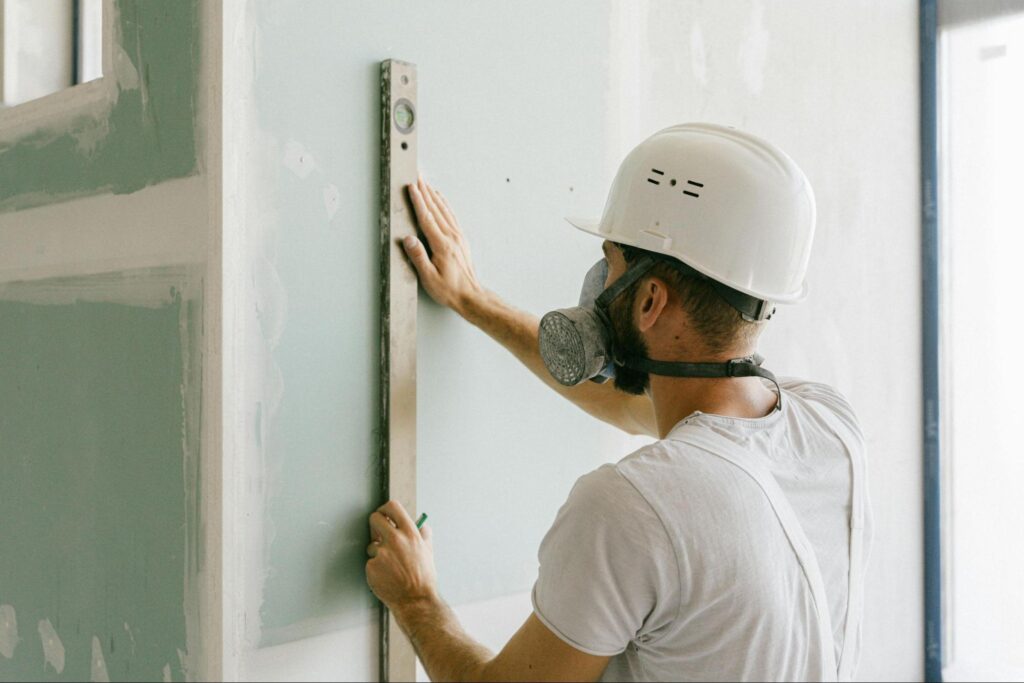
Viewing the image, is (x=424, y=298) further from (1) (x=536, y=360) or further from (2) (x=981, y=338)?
(2) (x=981, y=338)

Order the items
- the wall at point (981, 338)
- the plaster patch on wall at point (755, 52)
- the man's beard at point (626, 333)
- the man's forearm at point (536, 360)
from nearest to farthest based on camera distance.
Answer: the man's beard at point (626, 333)
the man's forearm at point (536, 360)
the plaster patch on wall at point (755, 52)
the wall at point (981, 338)

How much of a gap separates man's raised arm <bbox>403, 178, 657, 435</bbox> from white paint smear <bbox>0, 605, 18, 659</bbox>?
1.27m

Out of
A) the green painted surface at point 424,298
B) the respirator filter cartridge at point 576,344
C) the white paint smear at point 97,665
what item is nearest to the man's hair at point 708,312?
the respirator filter cartridge at point 576,344

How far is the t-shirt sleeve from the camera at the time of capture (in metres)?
1.31

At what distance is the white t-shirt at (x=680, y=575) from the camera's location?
51.5 inches

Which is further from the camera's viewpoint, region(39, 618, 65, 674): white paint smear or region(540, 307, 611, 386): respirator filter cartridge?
region(39, 618, 65, 674): white paint smear

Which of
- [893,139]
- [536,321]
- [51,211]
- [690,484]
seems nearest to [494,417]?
[536,321]

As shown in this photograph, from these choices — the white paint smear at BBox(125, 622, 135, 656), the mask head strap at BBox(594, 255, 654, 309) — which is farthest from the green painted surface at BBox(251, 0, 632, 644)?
the mask head strap at BBox(594, 255, 654, 309)

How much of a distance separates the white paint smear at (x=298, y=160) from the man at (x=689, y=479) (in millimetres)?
237

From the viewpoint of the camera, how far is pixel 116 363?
6.12 feet

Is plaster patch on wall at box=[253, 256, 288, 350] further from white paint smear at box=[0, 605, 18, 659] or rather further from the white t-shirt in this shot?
white paint smear at box=[0, 605, 18, 659]

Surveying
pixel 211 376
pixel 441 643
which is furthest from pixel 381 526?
pixel 211 376

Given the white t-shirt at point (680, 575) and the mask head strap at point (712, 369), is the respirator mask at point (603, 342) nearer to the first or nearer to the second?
the mask head strap at point (712, 369)

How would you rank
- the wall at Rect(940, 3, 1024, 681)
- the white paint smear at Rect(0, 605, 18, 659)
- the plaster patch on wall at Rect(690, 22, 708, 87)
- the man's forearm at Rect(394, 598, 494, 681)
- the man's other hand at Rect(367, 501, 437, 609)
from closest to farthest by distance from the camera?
the man's forearm at Rect(394, 598, 494, 681), the man's other hand at Rect(367, 501, 437, 609), the white paint smear at Rect(0, 605, 18, 659), the plaster patch on wall at Rect(690, 22, 708, 87), the wall at Rect(940, 3, 1024, 681)
